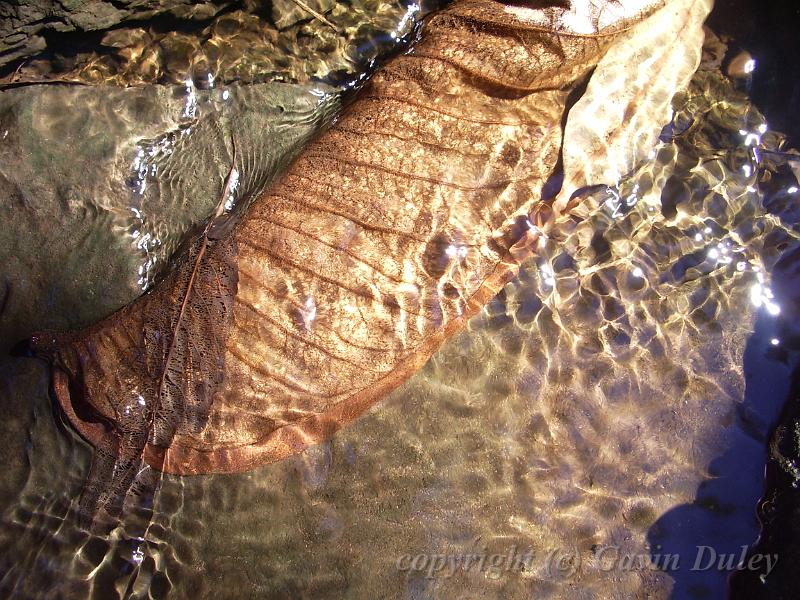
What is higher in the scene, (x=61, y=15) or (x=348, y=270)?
(x=61, y=15)

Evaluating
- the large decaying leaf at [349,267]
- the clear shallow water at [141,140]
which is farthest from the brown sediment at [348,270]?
the clear shallow water at [141,140]

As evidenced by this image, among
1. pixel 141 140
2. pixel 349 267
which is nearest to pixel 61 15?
pixel 141 140

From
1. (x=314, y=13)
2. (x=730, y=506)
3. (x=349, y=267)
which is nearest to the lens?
(x=349, y=267)

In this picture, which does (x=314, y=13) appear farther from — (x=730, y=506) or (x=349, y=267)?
(x=730, y=506)

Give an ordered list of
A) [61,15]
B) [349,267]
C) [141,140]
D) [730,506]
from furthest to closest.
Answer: [141,140], [61,15], [730,506], [349,267]

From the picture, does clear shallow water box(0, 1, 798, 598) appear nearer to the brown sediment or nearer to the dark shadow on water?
the dark shadow on water

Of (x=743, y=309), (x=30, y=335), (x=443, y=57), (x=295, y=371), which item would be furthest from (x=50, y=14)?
(x=743, y=309)

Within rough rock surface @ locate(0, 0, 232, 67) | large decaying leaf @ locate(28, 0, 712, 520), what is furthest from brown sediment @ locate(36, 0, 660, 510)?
rough rock surface @ locate(0, 0, 232, 67)
